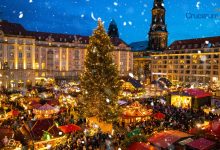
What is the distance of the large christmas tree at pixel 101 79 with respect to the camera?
20.6 m

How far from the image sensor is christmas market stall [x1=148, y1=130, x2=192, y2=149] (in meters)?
15.0

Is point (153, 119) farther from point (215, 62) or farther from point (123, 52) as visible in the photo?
point (123, 52)

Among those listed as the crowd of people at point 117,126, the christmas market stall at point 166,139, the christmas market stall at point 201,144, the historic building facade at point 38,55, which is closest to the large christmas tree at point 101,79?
the crowd of people at point 117,126

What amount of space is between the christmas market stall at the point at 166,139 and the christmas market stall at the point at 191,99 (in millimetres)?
15367

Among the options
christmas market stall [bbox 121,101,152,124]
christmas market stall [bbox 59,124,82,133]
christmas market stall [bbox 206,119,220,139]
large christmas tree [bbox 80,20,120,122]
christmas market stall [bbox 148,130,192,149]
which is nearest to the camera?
christmas market stall [bbox 148,130,192,149]

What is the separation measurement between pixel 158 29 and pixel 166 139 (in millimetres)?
75888

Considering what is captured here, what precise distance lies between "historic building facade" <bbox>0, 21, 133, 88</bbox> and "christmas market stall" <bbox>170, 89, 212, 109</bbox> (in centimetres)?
3386

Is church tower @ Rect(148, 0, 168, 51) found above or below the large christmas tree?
above

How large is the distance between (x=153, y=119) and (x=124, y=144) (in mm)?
9443

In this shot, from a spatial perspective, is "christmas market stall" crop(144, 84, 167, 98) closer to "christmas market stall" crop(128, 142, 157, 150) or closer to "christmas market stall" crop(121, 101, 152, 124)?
"christmas market stall" crop(121, 101, 152, 124)

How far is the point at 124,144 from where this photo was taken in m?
14.8

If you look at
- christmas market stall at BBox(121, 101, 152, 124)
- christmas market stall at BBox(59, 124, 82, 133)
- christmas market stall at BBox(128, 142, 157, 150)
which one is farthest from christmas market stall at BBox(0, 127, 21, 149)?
christmas market stall at BBox(121, 101, 152, 124)

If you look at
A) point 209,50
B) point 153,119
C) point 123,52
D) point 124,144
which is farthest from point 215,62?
point 124,144

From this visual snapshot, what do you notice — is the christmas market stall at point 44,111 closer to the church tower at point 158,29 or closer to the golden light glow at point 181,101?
the golden light glow at point 181,101
